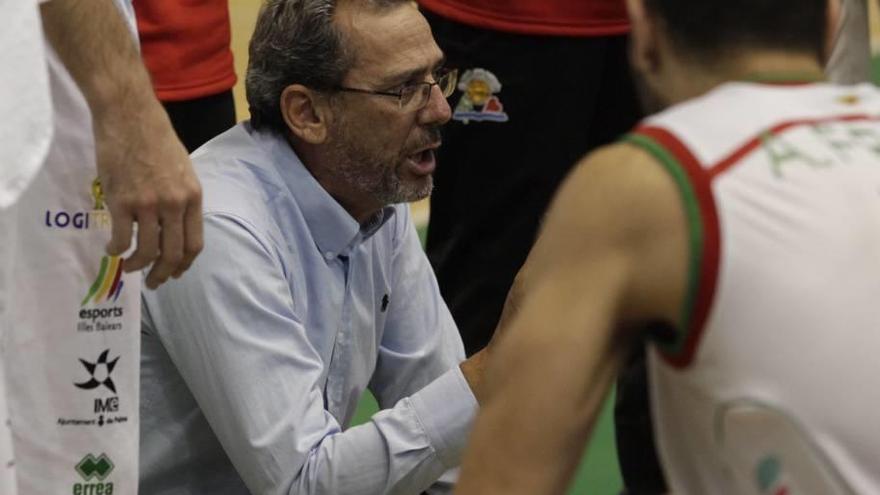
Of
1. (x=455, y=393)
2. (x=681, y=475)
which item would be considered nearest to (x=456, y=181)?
(x=455, y=393)

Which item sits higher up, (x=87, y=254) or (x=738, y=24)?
(x=738, y=24)

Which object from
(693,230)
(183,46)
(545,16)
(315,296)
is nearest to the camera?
(693,230)

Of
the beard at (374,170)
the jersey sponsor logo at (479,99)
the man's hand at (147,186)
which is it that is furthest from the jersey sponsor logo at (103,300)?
the jersey sponsor logo at (479,99)

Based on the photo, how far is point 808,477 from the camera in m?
1.58

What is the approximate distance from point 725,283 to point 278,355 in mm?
1051

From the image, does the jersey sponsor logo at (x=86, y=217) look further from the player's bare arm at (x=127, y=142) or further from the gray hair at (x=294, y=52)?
the gray hair at (x=294, y=52)

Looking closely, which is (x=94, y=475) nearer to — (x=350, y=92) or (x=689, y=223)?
(x=350, y=92)

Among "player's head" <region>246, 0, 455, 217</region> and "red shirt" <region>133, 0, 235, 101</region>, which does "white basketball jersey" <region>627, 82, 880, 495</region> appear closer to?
"player's head" <region>246, 0, 455, 217</region>

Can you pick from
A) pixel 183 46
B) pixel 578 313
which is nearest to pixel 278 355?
pixel 578 313

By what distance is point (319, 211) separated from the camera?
106 inches

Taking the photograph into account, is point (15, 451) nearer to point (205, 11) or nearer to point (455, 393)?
point (455, 393)

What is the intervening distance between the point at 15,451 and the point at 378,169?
783 mm

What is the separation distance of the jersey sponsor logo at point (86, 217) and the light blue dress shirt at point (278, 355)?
294 millimetres

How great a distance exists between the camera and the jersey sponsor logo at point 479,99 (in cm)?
344
